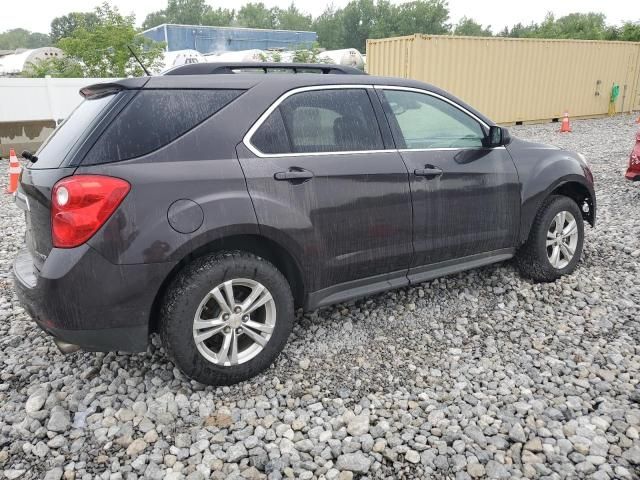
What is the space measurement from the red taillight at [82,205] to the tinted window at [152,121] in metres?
0.13

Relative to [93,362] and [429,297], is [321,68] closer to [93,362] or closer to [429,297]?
[429,297]

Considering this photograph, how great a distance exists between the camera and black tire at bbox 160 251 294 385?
2693mm

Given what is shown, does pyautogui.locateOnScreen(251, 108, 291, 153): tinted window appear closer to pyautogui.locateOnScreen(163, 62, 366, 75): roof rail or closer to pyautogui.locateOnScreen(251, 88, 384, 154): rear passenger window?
→ pyautogui.locateOnScreen(251, 88, 384, 154): rear passenger window

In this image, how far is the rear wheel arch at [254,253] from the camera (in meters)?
2.77

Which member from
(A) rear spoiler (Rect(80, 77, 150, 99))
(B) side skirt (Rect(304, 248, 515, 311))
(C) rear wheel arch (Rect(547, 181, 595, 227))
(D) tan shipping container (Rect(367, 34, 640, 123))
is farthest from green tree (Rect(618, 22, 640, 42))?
(A) rear spoiler (Rect(80, 77, 150, 99))

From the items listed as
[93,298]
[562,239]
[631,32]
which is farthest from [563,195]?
[631,32]

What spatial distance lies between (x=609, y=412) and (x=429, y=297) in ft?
5.29

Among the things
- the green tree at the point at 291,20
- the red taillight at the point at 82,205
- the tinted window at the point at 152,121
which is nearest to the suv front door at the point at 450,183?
the tinted window at the point at 152,121

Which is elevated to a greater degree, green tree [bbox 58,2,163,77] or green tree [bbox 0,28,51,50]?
green tree [bbox 0,28,51,50]

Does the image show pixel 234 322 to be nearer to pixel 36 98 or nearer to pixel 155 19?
pixel 36 98

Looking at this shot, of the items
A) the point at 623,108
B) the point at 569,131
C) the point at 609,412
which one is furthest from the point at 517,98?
the point at 609,412

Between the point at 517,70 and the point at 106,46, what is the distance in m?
13.6

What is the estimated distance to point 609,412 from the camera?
8.87 feet

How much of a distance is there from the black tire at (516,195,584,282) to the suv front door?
25 cm
